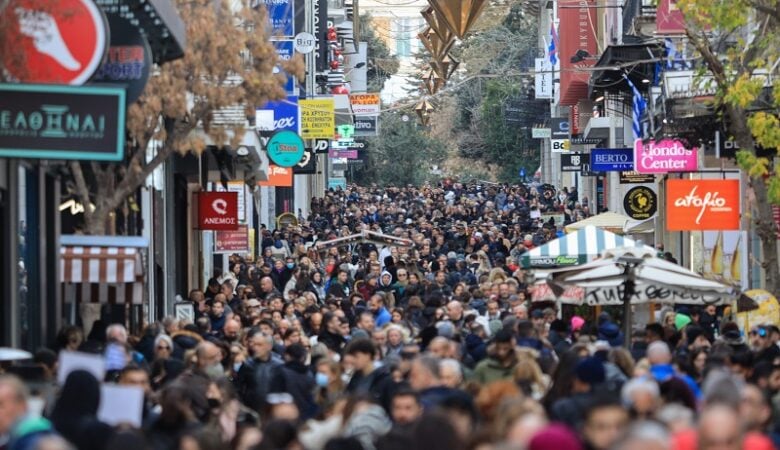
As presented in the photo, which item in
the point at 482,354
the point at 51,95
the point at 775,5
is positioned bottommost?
the point at 482,354

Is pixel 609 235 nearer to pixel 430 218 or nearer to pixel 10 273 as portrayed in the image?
pixel 10 273

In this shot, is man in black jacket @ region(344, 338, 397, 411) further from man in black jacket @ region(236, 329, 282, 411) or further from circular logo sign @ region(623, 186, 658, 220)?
circular logo sign @ region(623, 186, 658, 220)

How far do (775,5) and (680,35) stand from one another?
1304cm

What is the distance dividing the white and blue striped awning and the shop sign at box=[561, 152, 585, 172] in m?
32.0

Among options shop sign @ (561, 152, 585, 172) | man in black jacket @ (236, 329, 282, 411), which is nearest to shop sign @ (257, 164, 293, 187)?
shop sign @ (561, 152, 585, 172)

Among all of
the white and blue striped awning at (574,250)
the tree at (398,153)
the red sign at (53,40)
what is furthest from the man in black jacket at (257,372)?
the tree at (398,153)

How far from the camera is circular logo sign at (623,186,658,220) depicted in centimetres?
3684

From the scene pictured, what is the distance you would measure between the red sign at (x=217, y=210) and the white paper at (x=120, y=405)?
71.1 ft

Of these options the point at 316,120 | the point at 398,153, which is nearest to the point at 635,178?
the point at 316,120

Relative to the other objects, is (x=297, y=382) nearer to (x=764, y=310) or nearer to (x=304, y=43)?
(x=764, y=310)

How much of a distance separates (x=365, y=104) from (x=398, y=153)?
33.6m

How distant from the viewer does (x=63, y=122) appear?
503 inches

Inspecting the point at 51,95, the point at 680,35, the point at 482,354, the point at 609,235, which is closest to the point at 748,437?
the point at 51,95

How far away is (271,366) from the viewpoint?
48.2 ft
